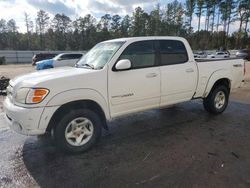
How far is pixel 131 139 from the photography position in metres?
4.37

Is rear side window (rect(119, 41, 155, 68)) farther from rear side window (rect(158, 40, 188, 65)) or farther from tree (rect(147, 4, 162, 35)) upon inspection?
tree (rect(147, 4, 162, 35))

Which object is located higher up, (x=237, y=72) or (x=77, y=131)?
(x=237, y=72)

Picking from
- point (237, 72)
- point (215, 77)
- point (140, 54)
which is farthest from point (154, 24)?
point (140, 54)

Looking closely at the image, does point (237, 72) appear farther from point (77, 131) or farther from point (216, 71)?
point (77, 131)

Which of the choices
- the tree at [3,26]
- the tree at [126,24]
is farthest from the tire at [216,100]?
the tree at [3,26]

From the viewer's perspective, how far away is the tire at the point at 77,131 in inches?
140

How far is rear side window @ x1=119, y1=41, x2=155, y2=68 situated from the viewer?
4.21 m

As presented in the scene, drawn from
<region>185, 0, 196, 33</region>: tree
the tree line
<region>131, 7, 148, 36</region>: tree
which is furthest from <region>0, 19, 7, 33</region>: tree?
<region>185, 0, 196, 33</region>: tree

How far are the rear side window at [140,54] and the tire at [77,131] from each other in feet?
4.10

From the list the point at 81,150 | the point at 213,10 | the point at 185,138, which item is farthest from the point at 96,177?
the point at 213,10

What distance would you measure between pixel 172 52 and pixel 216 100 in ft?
6.77

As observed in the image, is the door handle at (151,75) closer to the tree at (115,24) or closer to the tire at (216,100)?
the tire at (216,100)

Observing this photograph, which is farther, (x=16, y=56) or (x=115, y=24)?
(x=115, y=24)

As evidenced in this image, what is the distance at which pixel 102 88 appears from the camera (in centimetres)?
381
